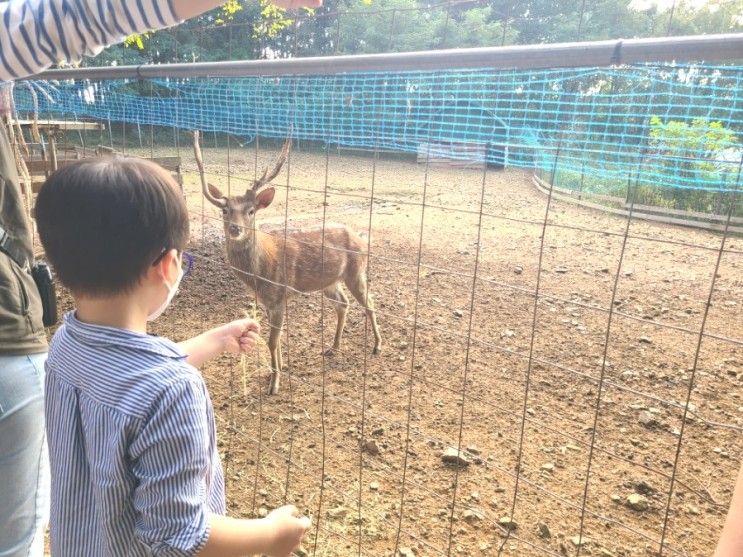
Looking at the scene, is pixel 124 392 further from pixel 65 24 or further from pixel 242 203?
pixel 242 203

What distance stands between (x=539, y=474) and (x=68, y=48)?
290 centimetres

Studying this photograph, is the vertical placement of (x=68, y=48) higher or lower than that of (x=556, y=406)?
higher

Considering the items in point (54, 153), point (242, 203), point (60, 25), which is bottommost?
point (242, 203)

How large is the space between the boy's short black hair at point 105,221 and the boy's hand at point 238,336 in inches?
20.7

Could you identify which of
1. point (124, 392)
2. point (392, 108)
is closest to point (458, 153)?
point (392, 108)

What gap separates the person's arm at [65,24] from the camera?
1.23 metres

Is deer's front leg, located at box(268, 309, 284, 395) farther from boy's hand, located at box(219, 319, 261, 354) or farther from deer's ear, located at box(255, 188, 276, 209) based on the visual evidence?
boy's hand, located at box(219, 319, 261, 354)

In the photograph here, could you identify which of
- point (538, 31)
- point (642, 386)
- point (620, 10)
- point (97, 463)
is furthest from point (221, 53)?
point (97, 463)

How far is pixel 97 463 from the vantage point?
1.00 m

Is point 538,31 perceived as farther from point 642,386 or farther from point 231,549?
point 231,549

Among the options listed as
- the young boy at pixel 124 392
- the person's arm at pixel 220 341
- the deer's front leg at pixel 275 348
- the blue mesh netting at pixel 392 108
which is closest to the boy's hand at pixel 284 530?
the young boy at pixel 124 392

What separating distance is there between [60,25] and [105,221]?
0.56 m

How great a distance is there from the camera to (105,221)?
3.32ft

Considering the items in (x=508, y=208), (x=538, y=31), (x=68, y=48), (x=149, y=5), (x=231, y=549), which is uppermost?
(x=538, y=31)
